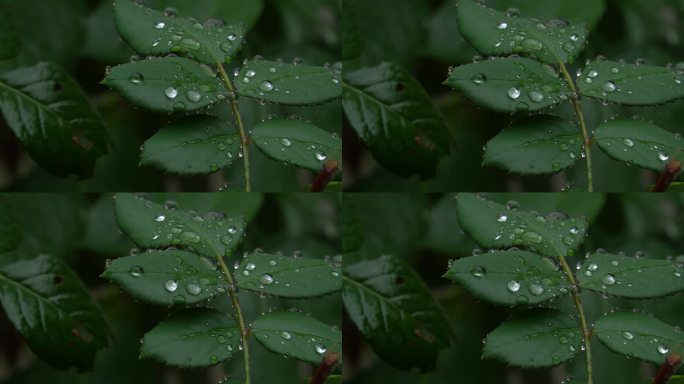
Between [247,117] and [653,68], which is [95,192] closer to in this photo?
[247,117]

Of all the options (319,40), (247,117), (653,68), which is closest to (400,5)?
(319,40)

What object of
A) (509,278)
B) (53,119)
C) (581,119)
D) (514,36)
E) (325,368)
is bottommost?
(325,368)

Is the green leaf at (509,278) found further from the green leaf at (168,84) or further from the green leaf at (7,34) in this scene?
the green leaf at (7,34)

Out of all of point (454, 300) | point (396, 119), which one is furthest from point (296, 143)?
point (454, 300)

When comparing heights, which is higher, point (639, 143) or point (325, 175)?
point (639, 143)

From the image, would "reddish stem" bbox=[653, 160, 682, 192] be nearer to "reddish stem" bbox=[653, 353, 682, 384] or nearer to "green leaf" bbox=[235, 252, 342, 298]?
"reddish stem" bbox=[653, 353, 682, 384]

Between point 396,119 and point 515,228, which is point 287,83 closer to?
point 396,119
